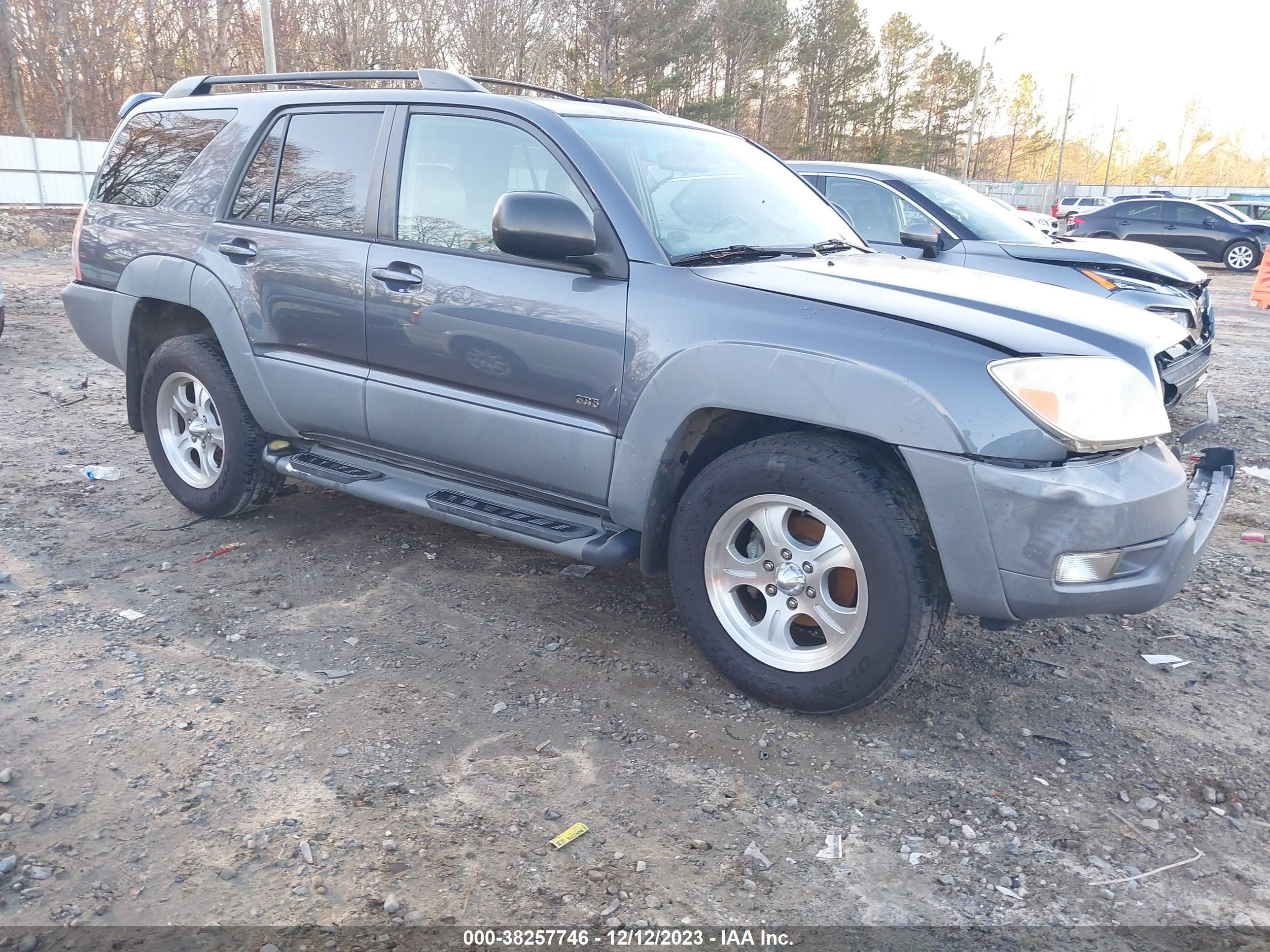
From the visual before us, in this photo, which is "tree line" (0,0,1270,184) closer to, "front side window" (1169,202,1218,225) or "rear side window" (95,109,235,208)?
"front side window" (1169,202,1218,225)

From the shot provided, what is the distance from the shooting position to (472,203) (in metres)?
3.65

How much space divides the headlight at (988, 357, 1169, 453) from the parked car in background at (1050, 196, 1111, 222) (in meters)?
21.9

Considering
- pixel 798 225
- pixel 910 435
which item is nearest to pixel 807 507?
pixel 910 435

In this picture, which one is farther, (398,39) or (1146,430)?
(398,39)

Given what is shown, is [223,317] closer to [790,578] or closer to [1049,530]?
[790,578]

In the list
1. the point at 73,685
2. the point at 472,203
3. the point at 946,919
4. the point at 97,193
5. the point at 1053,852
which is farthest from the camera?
the point at 97,193

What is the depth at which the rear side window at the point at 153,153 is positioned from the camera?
4566 millimetres

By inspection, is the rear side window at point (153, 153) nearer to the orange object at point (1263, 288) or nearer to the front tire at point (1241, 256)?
the orange object at point (1263, 288)

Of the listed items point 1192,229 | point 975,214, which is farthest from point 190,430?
point 1192,229

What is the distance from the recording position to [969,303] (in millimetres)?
3055

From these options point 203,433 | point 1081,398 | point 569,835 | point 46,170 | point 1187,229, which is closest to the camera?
point 569,835

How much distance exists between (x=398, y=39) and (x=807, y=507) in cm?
3585

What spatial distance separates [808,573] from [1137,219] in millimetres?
21196

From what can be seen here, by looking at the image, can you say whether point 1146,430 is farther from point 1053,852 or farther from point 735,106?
point 735,106
